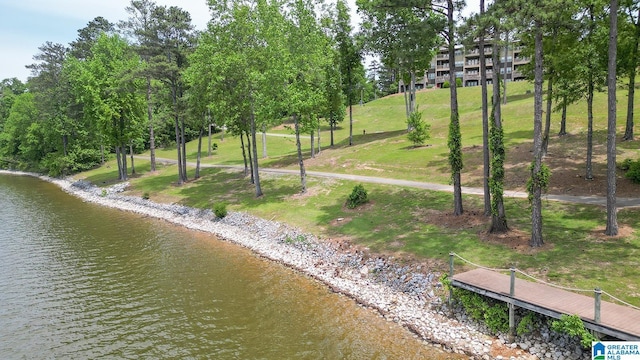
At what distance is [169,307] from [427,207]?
17.2 metres

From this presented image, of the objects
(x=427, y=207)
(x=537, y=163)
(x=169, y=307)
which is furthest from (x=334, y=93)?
(x=169, y=307)

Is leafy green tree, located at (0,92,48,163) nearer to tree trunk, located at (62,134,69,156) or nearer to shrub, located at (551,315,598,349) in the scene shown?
tree trunk, located at (62,134,69,156)

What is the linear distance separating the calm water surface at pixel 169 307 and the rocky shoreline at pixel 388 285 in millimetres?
858

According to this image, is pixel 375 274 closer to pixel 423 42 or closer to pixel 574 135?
pixel 423 42

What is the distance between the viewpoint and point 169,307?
19016mm

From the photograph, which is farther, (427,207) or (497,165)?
(427,207)

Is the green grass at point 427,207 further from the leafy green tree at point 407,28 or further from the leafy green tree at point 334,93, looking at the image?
the leafy green tree at point 407,28

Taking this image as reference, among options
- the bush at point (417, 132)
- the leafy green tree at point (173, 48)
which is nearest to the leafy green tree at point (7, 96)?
the leafy green tree at point (173, 48)

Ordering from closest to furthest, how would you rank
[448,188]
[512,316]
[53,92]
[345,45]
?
1. [512,316]
2. [448,188]
3. [345,45]
4. [53,92]

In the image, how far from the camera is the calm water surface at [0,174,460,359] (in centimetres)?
1536

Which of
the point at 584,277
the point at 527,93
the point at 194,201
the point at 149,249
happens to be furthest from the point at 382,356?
the point at 527,93
